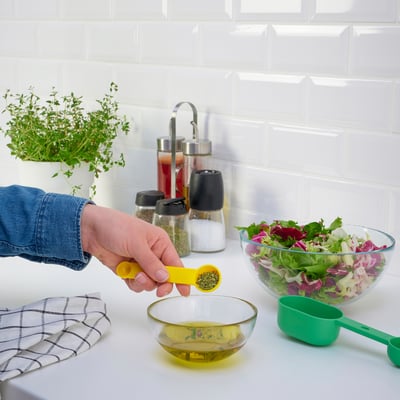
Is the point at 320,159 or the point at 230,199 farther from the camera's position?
the point at 230,199

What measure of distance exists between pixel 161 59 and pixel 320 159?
51 centimetres

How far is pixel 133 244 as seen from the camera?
1123 mm

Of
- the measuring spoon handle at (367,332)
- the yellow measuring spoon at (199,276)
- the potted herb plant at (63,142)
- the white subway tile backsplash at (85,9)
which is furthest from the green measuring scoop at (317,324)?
the white subway tile backsplash at (85,9)

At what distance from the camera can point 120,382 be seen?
96 cm

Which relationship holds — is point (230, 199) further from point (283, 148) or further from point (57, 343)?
point (57, 343)

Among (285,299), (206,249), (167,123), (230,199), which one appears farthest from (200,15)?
(285,299)

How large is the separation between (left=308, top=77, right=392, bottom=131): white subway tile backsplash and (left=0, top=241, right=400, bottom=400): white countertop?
1.21 ft

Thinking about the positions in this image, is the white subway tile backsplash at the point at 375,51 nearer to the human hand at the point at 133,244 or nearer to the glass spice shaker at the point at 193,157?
the glass spice shaker at the point at 193,157

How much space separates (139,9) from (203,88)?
0.28 meters

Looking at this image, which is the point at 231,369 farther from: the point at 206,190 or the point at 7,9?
the point at 7,9

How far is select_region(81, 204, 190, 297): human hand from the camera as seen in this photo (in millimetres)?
1116

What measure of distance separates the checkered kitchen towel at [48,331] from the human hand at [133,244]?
85 mm

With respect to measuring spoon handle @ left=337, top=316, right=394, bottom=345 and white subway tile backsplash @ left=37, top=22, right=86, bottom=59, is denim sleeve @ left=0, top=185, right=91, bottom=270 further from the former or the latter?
white subway tile backsplash @ left=37, top=22, right=86, bottom=59

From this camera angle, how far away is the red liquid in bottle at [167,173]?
1.66 m
